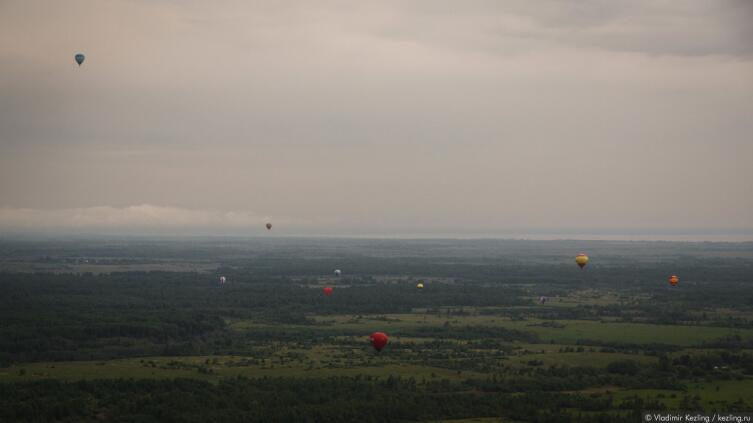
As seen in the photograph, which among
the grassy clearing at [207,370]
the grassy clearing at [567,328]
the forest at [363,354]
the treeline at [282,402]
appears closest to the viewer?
the treeline at [282,402]

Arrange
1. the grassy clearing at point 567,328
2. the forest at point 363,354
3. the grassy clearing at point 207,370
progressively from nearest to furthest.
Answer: the forest at point 363,354, the grassy clearing at point 207,370, the grassy clearing at point 567,328

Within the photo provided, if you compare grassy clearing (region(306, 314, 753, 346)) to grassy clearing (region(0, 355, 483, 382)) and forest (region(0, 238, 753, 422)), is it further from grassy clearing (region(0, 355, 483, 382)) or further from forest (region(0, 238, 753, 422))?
grassy clearing (region(0, 355, 483, 382))

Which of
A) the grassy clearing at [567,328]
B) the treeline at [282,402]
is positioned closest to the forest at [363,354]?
the treeline at [282,402]

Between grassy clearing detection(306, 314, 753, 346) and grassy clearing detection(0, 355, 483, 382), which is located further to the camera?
grassy clearing detection(306, 314, 753, 346)

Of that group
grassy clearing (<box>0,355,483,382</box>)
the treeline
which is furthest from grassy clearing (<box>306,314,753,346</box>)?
the treeline

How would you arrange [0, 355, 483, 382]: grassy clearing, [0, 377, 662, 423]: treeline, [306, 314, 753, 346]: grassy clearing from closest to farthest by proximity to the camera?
[0, 377, 662, 423]: treeline
[0, 355, 483, 382]: grassy clearing
[306, 314, 753, 346]: grassy clearing

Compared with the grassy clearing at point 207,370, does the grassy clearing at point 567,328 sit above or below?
above

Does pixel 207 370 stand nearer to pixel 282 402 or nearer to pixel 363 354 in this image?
pixel 282 402

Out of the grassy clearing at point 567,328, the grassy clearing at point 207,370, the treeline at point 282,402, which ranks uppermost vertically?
the grassy clearing at point 567,328

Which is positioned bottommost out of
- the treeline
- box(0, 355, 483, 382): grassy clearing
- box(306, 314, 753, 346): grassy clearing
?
the treeline

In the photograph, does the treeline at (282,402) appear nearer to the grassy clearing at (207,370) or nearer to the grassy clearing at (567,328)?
the grassy clearing at (207,370)

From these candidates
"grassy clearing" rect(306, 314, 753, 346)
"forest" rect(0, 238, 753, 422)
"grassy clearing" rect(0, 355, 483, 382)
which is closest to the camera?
"forest" rect(0, 238, 753, 422)
